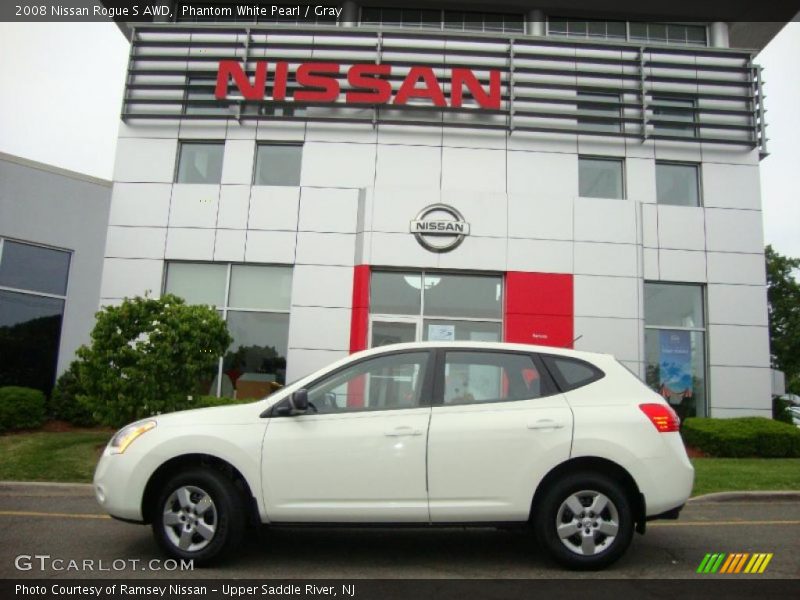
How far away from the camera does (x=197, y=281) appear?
15086 millimetres

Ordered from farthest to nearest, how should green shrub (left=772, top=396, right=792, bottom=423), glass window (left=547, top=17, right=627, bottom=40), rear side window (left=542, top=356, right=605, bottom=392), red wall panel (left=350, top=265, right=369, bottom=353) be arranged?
glass window (left=547, top=17, right=627, bottom=40)
green shrub (left=772, top=396, right=792, bottom=423)
red wall panel (left=350, top=265, right=369, bottom=353)
rear side window (left=542, top=356, right=605, bottom=392)

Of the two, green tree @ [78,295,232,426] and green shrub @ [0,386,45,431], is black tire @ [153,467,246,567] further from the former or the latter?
green shrub @ [0,386,45,431]

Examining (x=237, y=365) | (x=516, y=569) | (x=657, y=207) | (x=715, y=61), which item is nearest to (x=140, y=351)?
(x=237, y=365)

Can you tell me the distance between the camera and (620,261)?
14.7 meters

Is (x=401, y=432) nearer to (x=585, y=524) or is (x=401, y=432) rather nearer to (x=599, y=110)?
(x=585, y=524)

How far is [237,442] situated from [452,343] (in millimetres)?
1856

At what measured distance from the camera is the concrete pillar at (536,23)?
17328 millimetres

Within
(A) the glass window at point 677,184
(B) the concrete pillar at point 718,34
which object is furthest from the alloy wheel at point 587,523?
(B) the concrete pillar at point 718,34

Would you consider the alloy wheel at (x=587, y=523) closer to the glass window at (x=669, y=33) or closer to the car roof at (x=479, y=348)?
the car roof at (x=479, y=348)

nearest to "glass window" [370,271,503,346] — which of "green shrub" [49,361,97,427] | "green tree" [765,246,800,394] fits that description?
"green shrub" [49,361,97,427]

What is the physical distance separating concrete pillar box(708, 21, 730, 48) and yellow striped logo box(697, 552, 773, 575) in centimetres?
1565

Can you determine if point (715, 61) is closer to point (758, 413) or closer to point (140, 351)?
point (758, 413)

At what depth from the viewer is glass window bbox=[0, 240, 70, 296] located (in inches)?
571

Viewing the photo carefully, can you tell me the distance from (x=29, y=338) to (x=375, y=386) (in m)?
12.5
